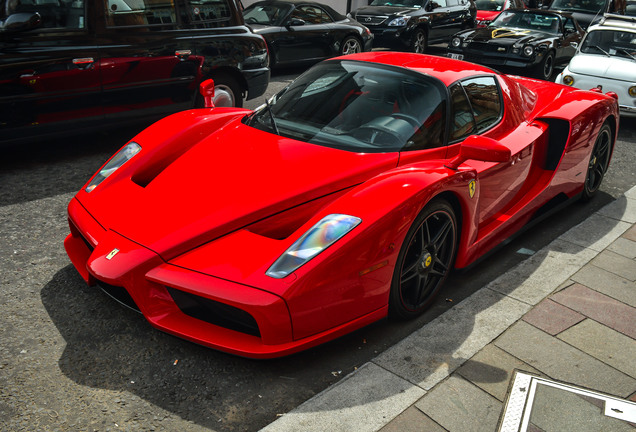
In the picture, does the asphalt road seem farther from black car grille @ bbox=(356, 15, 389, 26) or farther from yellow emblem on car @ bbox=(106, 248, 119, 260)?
black car grille @ bbox=(356, 15, 389, 26)

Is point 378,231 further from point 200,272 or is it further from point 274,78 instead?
point 274,78

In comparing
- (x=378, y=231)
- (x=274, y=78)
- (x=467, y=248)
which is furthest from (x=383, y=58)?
(x=274, y=78)

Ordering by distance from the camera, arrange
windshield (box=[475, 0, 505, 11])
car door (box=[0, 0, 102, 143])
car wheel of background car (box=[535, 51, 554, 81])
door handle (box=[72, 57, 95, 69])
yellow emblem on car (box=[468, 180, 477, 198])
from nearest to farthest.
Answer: yellow emblem on car (box=[468, 180, 477, 198]), car door (box=[0, 0, 102, 143]), door handle (box=[72, 57, 95, 69]), car wheel of background car (box=[535, 51, 554, 81]), windshield (box=[475, 0, 505, 11])

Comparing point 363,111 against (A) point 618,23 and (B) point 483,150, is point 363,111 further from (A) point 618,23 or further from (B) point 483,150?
(A) point 618,23

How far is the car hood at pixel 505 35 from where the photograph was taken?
35.9 feet

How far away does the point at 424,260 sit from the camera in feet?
11.3

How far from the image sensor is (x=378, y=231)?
9.87 feet

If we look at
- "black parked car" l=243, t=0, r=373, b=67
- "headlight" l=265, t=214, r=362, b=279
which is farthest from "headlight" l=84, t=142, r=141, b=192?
"black parked car" l=243, t=0, r=373, b=67

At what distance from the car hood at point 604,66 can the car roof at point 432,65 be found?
15.1ft

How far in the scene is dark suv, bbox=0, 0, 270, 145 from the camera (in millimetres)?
5230

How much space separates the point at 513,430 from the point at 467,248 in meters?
1.31

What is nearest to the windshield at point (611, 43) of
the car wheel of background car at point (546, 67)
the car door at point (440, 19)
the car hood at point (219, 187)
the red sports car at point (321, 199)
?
the car wheel of background car at point (546, 67)

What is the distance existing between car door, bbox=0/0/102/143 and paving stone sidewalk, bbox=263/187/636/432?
3792 millimetres

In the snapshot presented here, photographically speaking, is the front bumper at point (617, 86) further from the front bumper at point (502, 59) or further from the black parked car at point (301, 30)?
the black parked car at point (301, 30)
